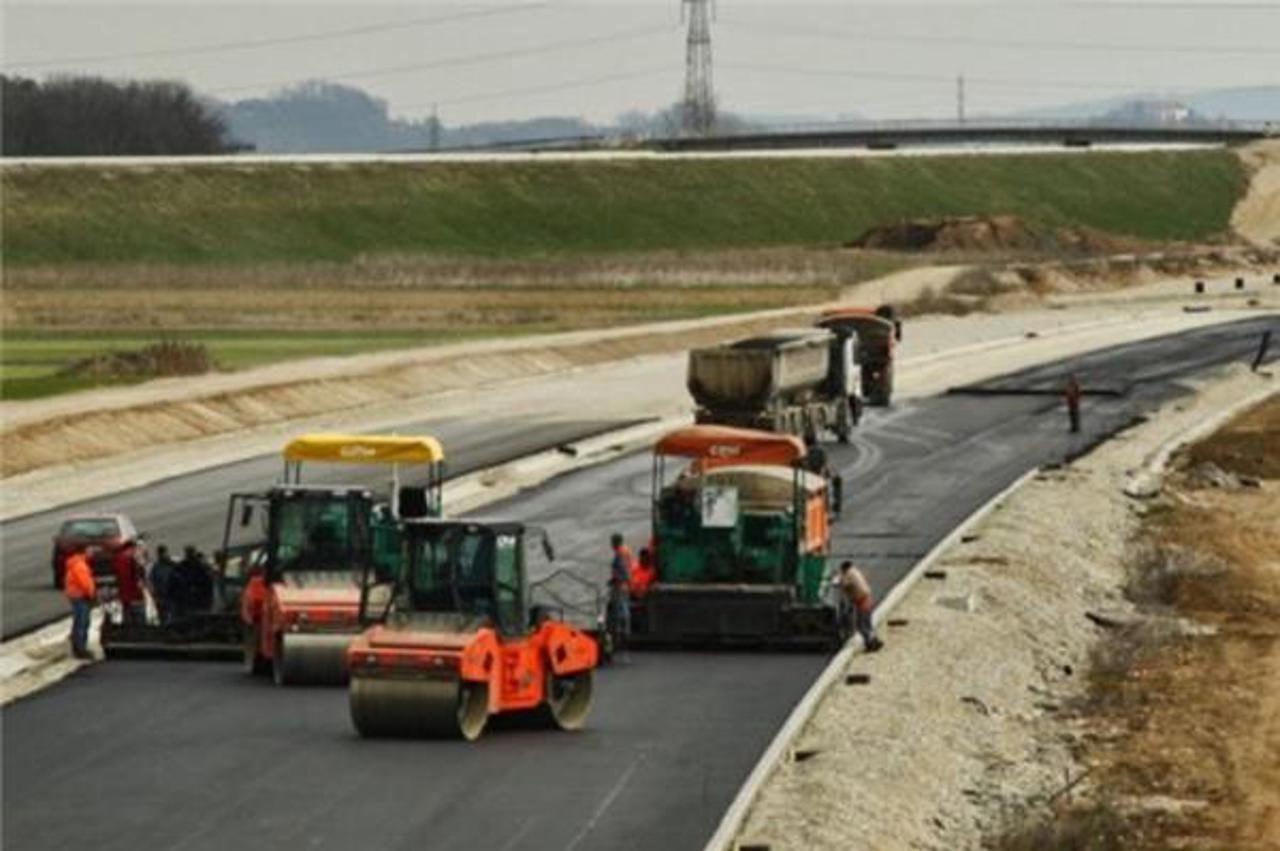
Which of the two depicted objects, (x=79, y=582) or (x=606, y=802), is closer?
(x=606, y=802)

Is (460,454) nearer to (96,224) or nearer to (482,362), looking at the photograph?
→ (482,362)

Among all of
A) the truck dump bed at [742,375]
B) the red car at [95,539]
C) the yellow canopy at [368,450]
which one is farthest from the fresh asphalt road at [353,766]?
the truck dump bed at [742,375]

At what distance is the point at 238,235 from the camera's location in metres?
191

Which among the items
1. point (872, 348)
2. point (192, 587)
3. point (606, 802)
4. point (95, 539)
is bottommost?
point (872, 348)

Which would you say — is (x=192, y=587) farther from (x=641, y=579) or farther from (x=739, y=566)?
(x=739, y=566)

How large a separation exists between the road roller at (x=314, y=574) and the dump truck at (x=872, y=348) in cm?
5017

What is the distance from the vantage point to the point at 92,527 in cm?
5606

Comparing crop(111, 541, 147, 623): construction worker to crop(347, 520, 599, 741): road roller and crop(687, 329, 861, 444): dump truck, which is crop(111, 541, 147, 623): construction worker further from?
crop(687, 329, 861, 444): dump truck

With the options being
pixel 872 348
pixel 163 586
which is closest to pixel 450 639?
pixel 163 586

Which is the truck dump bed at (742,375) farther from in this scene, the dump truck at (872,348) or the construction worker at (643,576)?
the construction worker at (643,576)

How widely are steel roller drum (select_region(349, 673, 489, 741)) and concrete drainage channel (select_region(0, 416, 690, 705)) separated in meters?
7.47

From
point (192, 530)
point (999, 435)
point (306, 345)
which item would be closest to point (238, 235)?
point (306, 345)

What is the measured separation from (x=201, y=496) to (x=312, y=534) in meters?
29.5

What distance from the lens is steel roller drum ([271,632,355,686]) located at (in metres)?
40.6
